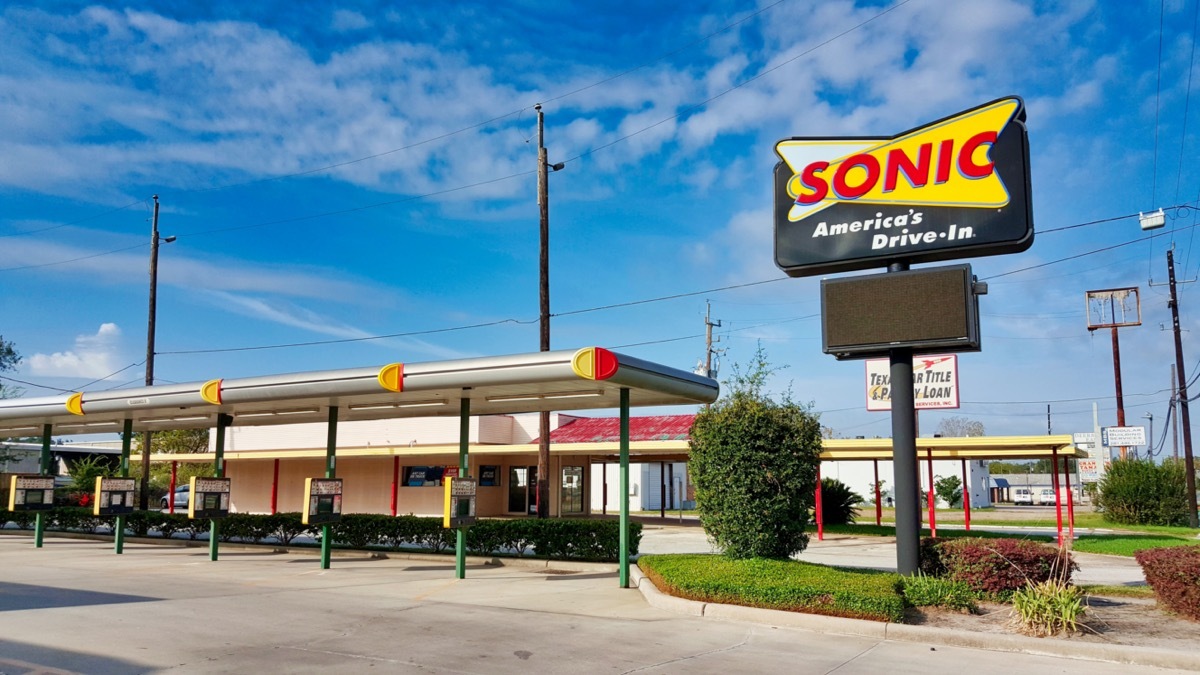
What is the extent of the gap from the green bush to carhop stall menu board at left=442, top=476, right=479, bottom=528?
101ft

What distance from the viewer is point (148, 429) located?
25297 millimetres

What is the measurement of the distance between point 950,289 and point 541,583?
765 centimetres

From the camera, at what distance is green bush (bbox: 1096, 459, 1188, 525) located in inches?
1369

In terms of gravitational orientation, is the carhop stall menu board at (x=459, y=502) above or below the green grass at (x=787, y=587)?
above

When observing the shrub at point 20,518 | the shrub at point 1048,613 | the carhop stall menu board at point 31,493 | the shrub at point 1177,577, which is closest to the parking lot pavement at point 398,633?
the shrub at point 1048,613

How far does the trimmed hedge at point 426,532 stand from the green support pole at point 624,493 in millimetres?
1513

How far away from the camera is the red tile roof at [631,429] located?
3891 cm

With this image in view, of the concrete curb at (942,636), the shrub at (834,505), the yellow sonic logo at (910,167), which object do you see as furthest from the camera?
the shrub at (834,505)

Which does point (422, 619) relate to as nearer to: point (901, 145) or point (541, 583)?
point (541, 583)

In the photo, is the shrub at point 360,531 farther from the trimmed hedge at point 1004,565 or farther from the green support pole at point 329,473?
the trimmed hedge at point 1004,565

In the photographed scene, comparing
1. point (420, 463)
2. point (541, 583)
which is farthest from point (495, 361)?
point (420, 463)

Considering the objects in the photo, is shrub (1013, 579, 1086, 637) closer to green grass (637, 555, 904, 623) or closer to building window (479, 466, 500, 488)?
green grass (637, 555, 904, 623)

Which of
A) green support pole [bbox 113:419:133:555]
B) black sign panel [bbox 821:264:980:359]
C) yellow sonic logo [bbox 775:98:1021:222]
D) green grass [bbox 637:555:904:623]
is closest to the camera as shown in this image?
green grass [bbox 637:555:904:623]

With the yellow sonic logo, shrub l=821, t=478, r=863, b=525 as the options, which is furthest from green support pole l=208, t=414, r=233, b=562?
shrub l=821, t=478, r=863, b=525
